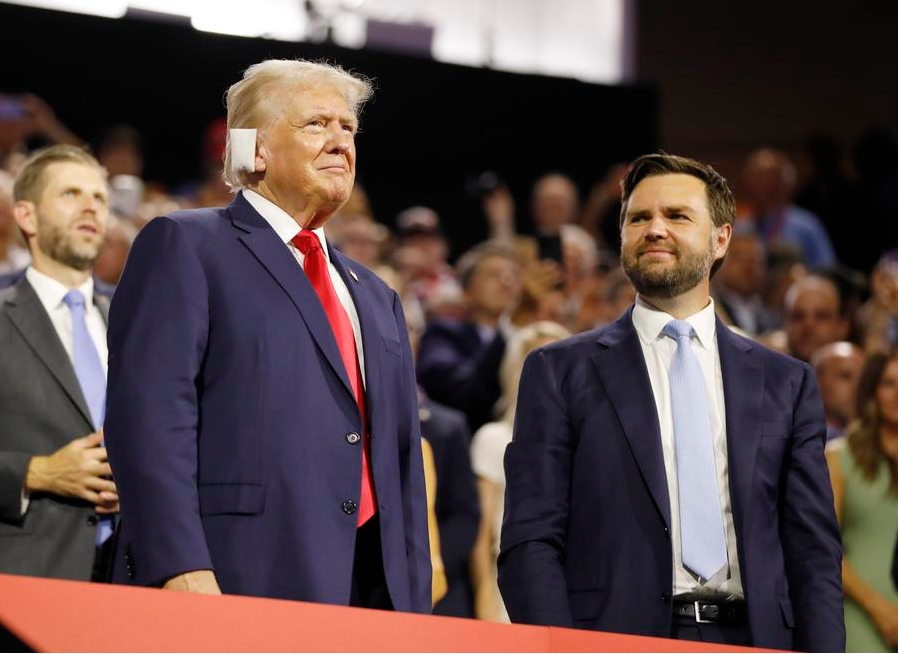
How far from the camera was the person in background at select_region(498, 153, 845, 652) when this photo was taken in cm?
295

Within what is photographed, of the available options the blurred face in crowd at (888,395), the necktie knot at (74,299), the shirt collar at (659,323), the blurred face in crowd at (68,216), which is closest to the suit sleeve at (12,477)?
the necktie knot at (74,299)

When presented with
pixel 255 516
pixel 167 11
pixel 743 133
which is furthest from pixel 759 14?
pixel 255 516

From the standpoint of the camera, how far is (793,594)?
3.04 meters

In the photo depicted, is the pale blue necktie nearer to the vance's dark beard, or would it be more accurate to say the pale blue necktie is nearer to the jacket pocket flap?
the jacket pocket flap

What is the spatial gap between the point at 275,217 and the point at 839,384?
11.1 feet

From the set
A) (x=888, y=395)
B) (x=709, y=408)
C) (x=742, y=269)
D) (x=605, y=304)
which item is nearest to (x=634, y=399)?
(x=709, y=408)

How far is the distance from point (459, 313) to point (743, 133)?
16.6ft

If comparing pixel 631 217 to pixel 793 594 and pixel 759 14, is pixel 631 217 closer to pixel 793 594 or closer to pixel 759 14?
pixel 793 594

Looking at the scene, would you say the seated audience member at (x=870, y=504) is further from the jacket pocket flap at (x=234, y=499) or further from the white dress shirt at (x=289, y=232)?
the jacket pocket flap at (x=234, y=499)

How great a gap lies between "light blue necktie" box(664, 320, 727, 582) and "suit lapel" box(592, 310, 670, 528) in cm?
5

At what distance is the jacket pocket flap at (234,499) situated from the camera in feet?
8.70

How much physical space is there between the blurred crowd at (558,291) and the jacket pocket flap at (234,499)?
5.45 feet

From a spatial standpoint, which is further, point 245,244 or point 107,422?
point 245,244

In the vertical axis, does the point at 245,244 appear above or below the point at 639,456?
above
